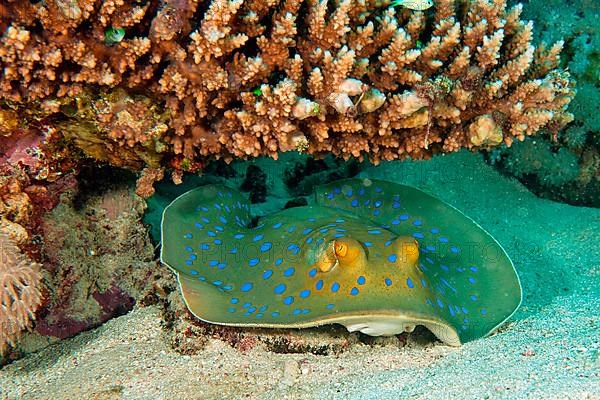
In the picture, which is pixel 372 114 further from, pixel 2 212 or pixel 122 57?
pixel 2 212

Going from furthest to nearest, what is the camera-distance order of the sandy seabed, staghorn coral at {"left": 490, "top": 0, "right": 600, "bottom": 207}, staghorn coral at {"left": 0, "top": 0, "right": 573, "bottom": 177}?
staghorn coral at {"left": 490, "top": 0, "right": 600, "bottom": 207}
staghorn coral at {"left": 0, "top": 0, "right": 573, "bottom": 177}
the sandy seabed

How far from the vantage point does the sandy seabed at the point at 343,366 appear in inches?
120

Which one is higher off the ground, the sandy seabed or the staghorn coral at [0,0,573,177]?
the staghorn coral at [0,0,573,177]

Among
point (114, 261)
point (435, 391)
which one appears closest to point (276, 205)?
point (114, 261)

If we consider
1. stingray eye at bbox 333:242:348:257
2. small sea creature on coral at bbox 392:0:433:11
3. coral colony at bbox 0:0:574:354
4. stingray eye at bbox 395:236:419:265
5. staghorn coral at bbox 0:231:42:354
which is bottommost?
staghorn coral at bbox 0:231:42:354

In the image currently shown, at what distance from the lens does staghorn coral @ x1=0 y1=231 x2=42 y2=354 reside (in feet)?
12.4

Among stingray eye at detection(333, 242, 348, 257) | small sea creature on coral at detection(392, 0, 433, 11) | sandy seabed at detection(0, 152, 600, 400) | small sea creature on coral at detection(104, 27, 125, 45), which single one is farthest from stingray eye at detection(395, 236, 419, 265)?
small sea creature on coral at detection(104, 27, 125, 45)

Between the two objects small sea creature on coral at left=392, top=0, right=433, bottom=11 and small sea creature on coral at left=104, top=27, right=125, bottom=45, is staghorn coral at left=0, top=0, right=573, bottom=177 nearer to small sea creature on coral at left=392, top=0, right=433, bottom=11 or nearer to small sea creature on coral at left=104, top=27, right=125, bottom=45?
small sea creature on coral at left=104, top=27, right=125, bottom=45

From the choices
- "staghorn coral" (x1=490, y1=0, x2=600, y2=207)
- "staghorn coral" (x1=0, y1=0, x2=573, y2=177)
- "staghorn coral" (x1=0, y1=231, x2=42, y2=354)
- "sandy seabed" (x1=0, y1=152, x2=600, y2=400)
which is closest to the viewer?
"sandy seabed" (x1=0, y1=152, x2=600, y2=400)

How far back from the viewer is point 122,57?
11.1 ft

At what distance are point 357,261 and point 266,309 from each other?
788 mm

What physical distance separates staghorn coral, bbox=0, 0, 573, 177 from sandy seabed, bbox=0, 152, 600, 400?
5.51 ft

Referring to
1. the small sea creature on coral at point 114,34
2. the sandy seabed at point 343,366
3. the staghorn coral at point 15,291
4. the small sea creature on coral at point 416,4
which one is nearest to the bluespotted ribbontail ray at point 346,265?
the sandy seabed at point 343,366

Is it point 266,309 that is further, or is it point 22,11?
point 266,309
